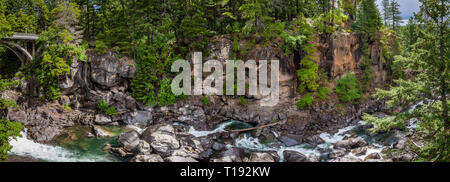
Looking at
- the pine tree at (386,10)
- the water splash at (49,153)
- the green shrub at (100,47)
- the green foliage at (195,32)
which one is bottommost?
the water splash at (49,153)

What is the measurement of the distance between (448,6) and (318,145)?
43.3 feet

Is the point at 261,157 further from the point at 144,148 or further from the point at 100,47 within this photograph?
the point at 100,47

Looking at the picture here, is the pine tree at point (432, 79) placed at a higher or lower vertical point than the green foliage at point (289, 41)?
lower

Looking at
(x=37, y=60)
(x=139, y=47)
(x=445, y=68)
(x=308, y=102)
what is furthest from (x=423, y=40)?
(x=37, y=60)

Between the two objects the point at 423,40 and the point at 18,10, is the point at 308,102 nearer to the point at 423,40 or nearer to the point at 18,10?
the point at 423,40

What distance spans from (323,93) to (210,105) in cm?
1247

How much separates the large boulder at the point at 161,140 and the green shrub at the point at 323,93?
16.1 meters

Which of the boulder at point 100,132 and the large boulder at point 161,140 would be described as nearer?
the large boulder at point 161,140

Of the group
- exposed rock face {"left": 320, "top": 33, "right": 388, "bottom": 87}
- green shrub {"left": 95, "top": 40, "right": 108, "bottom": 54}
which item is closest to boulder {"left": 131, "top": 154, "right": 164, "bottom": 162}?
green shrub {"left": 95, "top": 40, "right": 108, "bottom": 54}

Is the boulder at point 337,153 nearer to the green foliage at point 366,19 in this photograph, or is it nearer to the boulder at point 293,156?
the boulder at point 293,156

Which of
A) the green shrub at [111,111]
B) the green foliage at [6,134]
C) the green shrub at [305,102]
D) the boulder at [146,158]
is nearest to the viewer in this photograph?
the green foliage at [6,134]

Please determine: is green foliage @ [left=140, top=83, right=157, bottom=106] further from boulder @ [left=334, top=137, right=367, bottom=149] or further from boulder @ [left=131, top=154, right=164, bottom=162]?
boulder @ [left=334, top=137, right=367, bottom=149]

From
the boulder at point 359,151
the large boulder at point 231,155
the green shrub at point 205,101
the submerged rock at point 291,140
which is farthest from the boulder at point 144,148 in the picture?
the boulder at point 359,151

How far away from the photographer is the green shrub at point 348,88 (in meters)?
26.6
